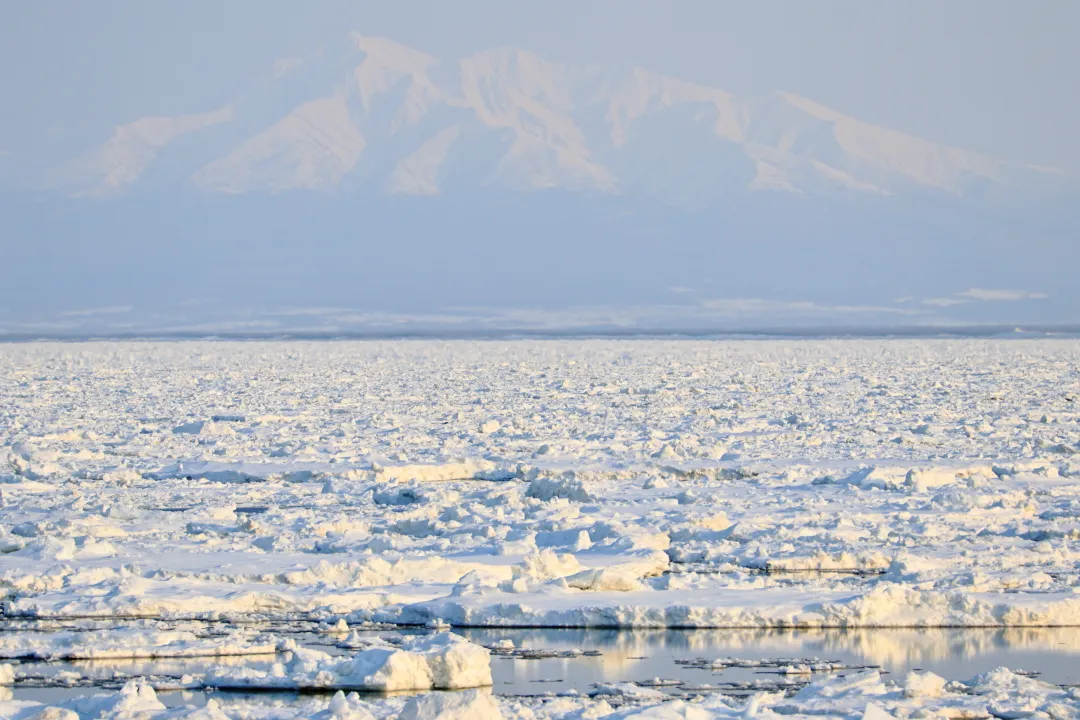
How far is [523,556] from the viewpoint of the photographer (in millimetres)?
9109

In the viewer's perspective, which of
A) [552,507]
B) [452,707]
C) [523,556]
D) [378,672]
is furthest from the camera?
[552,507]

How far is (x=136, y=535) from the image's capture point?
32.7 ft

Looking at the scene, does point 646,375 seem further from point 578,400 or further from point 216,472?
point 216,472

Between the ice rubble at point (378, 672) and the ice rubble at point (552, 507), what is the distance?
119cm

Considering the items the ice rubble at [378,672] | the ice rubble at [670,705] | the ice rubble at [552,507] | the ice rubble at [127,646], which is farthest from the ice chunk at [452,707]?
the ice rubble at [552,507]

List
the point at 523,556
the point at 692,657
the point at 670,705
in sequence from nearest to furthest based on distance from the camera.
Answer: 1. the point at 670,705
2. the point at 692,657
3. the point at 523,556

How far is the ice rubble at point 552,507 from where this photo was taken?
8.21 m

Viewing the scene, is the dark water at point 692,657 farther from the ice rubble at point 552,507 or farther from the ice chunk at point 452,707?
the ice chunk at point 452,707

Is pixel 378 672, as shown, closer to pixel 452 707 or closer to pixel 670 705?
pixel 452 707

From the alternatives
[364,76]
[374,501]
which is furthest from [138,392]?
[364,76]

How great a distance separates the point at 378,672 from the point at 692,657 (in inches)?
57.3

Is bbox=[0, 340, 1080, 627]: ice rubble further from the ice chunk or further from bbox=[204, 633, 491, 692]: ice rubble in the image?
the ice chunk

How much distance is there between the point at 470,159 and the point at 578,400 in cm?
8639

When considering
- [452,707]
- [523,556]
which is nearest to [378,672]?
[452,707]
